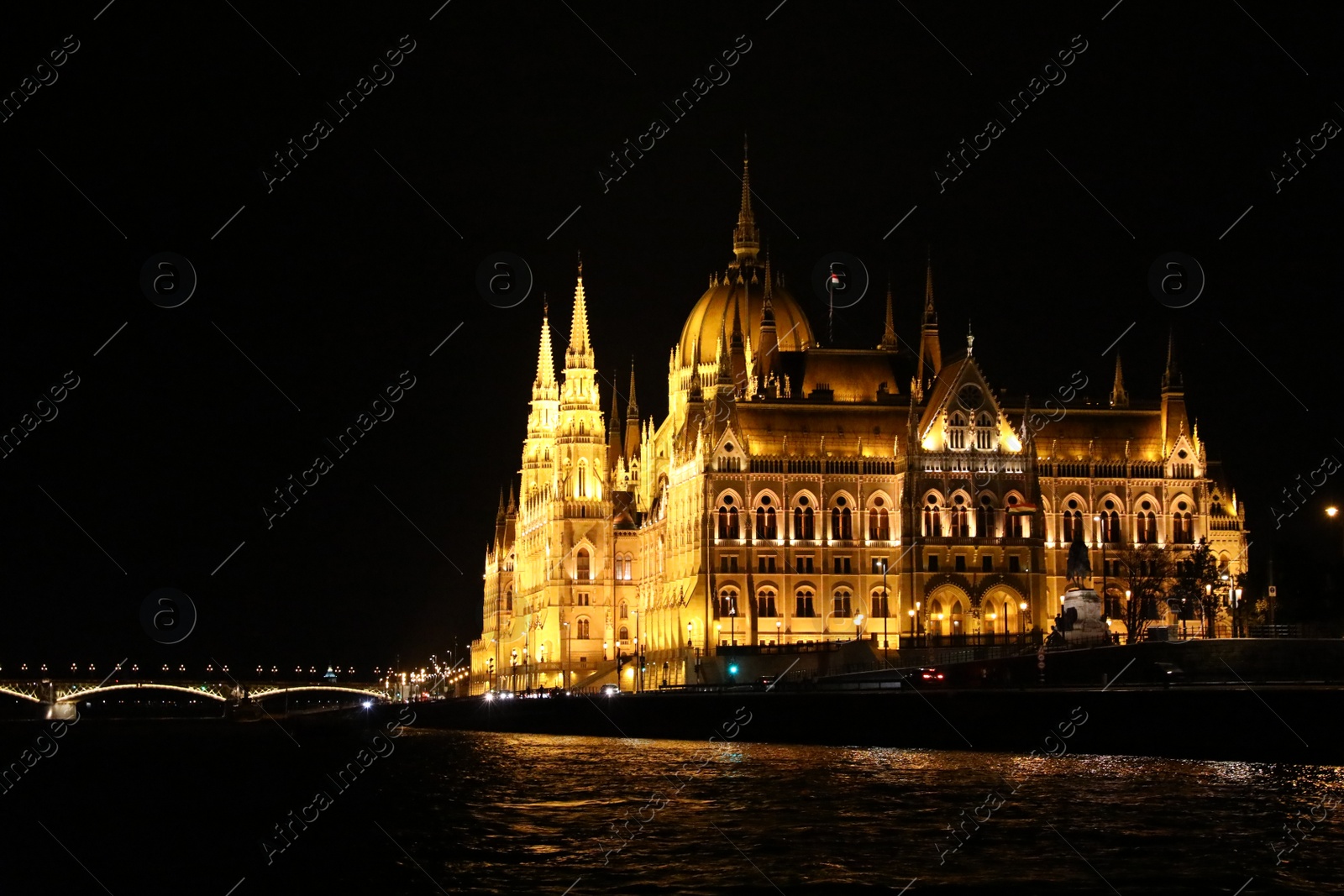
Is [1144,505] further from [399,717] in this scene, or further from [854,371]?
[399,717]

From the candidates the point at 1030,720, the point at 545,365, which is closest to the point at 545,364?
the point at 545,365

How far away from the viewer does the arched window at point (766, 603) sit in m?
140

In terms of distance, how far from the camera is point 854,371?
15575 centimetres

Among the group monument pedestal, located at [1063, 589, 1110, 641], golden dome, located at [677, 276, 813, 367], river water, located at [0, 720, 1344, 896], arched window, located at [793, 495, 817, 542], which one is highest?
golden dome, located at [677, 276, 813, 367]

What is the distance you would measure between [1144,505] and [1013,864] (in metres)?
101

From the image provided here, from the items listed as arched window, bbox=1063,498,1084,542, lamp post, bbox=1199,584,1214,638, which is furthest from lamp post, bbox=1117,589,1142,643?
arched window, bbox=1063,498,1084,542

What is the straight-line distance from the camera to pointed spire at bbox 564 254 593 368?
18375 centimetres

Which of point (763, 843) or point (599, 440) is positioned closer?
point (763, 843)

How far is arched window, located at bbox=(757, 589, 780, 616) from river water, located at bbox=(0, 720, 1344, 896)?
160 feet

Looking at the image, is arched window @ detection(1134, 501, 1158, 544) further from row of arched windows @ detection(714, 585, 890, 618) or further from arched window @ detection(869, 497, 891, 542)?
row of arched windows @ detection(714, 585, 890, 618)

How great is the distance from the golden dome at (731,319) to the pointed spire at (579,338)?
900 centimetres

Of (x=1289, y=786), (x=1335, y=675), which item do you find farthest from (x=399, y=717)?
(x=1289, y=786)

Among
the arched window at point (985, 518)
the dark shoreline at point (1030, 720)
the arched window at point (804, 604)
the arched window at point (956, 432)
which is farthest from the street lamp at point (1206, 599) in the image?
the arched window at point (804, 604)

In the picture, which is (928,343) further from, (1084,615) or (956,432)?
(1084,615)
